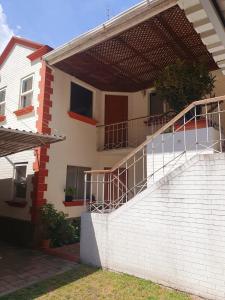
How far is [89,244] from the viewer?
7.04 meters

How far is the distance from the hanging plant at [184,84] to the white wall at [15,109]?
15.5 ft

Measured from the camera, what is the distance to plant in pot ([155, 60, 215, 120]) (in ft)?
26.5

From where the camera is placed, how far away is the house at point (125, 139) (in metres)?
5.21

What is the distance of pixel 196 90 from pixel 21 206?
22.6 ft

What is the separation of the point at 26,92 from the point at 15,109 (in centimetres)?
83

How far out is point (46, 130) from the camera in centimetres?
957

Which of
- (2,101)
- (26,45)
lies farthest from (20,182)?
(26,45)

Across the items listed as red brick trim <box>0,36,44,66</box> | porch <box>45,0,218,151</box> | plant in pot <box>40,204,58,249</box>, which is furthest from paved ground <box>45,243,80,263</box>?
red brick trim <box>0,36,44,66</box>

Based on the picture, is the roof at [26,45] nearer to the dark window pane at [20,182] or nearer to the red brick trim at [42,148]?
the red brick trim at [42,148]

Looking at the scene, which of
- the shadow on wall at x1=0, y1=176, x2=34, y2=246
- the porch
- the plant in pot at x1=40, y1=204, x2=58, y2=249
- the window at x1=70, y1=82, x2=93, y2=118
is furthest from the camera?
the window at x1=70, y1=82, x2=93, y2=118

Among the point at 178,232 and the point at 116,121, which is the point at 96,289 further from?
the point at 116,121

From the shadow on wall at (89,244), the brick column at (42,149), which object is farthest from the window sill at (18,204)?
the shadow on wall at (89,244)

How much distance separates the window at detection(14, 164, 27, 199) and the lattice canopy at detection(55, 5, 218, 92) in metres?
4.06

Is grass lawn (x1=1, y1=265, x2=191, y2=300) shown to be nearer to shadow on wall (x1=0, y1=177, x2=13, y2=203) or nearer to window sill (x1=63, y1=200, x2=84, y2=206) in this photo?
window sill (x1=63, y1=200, x2=84, y2=206)
